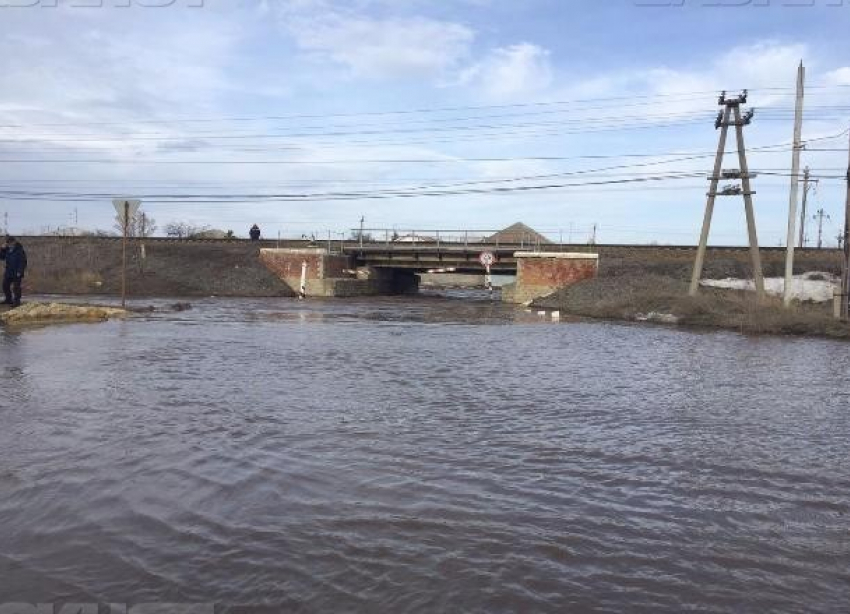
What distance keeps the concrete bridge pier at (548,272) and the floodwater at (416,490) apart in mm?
27619

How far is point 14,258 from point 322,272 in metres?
25.0

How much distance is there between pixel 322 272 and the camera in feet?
143

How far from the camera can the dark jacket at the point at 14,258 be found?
1884cm

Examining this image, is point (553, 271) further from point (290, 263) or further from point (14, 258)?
point (14, 258)

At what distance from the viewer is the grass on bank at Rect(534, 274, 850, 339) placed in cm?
2244

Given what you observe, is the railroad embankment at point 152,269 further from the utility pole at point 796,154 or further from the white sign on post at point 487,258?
the utility pole at point 796,154

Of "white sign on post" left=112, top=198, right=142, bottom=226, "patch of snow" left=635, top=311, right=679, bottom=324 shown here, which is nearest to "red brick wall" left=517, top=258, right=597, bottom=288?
"patch of snow" left=635, top=311, right=679, bottom=324

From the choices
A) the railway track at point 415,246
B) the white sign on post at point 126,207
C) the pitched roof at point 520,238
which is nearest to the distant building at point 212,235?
the railway track at point 415,246

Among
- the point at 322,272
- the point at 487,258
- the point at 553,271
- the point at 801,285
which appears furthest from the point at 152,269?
the point at 801,285

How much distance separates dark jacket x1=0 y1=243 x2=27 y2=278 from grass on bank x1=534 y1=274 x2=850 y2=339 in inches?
797

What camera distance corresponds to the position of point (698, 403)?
955 cm

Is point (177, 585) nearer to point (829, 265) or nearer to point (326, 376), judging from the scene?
point (326, 376)

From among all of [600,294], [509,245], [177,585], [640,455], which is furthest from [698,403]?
[509,245]

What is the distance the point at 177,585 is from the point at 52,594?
1.95 feet
